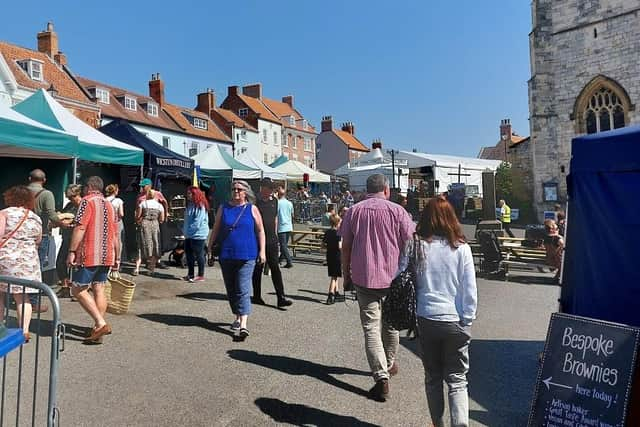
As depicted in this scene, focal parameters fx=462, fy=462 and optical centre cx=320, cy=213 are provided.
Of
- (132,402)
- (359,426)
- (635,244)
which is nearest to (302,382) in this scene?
(359,426)

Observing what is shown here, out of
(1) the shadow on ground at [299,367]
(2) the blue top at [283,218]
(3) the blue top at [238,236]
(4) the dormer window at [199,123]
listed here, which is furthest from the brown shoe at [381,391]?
(4) the dormer window at [199,123]

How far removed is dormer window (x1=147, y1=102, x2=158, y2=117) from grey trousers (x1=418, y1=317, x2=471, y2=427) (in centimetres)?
3583

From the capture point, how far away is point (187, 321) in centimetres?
626

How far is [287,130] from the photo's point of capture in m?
53.4

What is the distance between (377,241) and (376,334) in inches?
32.4

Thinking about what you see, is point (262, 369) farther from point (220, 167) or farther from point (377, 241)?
point (220, 167)

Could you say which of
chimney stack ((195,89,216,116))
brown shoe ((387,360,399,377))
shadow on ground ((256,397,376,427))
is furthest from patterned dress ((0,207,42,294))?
chimney stack ((195,89,216,116))

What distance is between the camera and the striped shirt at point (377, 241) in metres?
4.13

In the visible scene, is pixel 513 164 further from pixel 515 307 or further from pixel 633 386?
pixel 633 386

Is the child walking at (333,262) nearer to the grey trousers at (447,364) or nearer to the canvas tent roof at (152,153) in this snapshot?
the grey trousers at (447,364)

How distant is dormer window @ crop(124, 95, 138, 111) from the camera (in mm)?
33438

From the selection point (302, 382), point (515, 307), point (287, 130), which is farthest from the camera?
point (287, 130)

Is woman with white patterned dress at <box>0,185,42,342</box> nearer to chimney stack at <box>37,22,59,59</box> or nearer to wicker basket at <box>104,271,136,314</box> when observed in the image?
wicker basket at <box>104,271,136,314</box>

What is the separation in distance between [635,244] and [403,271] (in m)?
1.74
